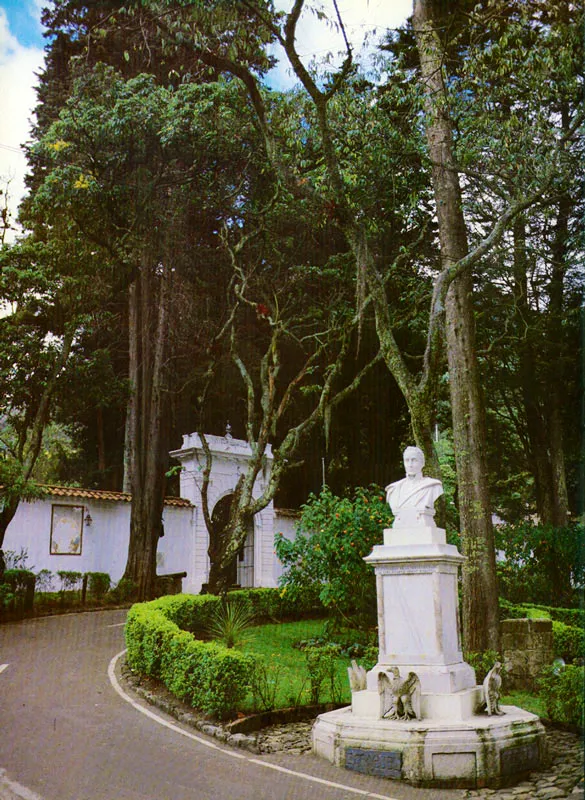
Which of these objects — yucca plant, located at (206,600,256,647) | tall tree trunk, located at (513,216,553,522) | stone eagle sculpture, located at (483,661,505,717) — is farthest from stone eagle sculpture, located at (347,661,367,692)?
tall tree trunk, located at (513,216,553,522)

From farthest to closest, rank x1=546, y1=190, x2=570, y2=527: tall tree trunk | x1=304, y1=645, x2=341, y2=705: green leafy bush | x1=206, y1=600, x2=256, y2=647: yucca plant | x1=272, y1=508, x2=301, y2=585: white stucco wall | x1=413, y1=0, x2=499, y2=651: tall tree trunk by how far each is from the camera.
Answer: x1=272, y1=508, x2=301, y2=585: white stucco wall, x1=546, y1=190, x2=570, y2=527: tall tree trunk, x1=206, y1=600, x2=256, y2=647: yucca plant, x1=413, y1=0, x2=499, y2=651: tall tree trunk, x1=304, y1=645, x2=341, y2=705: green leafy bush

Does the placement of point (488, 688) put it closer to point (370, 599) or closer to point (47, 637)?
point (370, 599)

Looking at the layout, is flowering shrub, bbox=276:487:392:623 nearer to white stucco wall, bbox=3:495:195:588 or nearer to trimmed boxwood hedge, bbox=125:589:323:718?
trimmed boxwood hedge, bbox=125:589:323:718

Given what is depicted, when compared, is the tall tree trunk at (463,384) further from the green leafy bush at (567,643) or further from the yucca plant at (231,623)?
the yucca plant at (231,623)

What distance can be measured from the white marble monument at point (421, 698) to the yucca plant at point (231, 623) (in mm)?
4350

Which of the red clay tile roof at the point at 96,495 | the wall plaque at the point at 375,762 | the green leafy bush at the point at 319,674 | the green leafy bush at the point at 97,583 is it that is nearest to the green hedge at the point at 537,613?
the green leafy bush at the point at 319,674

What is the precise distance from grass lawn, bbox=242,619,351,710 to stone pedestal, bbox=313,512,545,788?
1840 mm

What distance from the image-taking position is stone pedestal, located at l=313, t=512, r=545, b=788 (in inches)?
Answer: 276

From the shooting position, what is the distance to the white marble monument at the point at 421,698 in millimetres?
7027

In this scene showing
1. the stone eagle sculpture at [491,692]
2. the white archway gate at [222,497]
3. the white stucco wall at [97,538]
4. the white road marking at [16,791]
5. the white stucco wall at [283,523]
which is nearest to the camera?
the white road marking at [16,791]

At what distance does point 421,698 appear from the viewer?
7703 mm

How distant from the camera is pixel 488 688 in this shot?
773 centimetres

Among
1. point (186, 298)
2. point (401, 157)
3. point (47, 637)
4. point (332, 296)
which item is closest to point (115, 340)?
point (186, 298)

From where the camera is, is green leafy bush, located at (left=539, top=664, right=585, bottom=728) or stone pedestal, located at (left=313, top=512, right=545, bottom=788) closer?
stone pedestal, located at (left=313, top=512, right=545, bottom=788)
